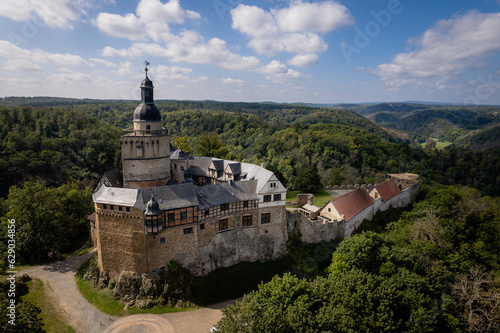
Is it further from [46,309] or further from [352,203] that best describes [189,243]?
[352,203]

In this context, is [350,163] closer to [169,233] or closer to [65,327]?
[169,233]

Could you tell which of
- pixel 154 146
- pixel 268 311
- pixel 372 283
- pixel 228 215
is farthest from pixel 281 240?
pixel 154 146

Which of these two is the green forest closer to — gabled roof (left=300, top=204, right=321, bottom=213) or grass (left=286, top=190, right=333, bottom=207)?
grass (left=286, top=190, right=333, bottom=207)

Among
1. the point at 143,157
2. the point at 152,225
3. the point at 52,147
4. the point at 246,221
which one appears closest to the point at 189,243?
the point at 152,225

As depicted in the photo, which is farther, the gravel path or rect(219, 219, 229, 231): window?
rect(219, 219, 229, 231): window

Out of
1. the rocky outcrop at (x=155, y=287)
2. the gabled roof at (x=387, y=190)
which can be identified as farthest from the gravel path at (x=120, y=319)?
the gabled roof at (x=387, y=190)

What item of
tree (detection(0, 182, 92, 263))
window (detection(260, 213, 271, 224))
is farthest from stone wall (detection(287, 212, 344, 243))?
tree (detection(0, 182, 92, 263))

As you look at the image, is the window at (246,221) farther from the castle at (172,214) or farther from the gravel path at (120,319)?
the gravel path at (120,319)
